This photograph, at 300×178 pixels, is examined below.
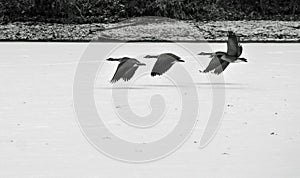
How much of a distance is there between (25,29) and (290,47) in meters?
3.97

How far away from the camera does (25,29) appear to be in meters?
12.0

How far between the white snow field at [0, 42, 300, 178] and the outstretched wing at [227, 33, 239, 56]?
1.01ft

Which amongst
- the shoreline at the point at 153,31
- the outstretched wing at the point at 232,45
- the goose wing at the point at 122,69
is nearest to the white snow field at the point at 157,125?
the goose wing at the point at 122,69

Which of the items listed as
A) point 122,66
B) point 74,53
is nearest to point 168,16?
point 74,53

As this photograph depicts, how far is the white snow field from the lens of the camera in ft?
12.8

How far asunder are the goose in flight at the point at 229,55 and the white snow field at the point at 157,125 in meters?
0.16

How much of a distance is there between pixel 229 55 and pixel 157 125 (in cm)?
203

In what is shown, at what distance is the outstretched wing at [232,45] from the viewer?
271 inches

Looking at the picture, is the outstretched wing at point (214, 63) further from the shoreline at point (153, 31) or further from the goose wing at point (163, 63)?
the shoreline at point (153, 31)

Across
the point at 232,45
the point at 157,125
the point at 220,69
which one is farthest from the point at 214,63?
the point at 157,125

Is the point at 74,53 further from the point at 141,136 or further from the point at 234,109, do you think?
the point at 141,136

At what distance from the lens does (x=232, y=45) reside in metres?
6.91

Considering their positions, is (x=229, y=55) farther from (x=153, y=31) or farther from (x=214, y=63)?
(x=153, y=31)

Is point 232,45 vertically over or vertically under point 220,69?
over
